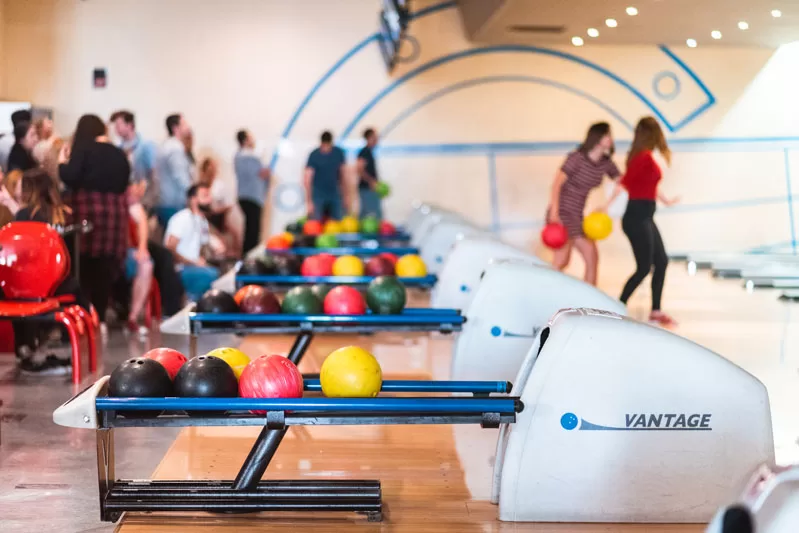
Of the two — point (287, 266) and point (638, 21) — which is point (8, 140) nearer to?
point (287, 266)

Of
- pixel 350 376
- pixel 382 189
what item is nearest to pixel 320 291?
pixel 350 376

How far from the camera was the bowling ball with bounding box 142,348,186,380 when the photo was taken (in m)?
3.04

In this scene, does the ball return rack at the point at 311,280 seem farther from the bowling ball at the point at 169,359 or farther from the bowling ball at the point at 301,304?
the bowling ball at the point at 169,359

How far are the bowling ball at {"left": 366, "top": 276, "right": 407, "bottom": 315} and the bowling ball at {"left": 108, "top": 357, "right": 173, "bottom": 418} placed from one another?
1568 millimetres

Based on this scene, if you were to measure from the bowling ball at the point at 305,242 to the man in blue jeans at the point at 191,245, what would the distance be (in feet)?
3.68

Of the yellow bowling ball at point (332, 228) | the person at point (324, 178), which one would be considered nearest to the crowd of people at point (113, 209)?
the yellow bowling ball at point (332, 228)

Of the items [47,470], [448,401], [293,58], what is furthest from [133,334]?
[293,58]

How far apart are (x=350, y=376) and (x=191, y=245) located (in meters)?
4.12

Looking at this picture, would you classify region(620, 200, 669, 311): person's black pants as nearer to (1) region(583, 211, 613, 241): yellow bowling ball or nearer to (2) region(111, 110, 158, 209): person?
(1) region(583, 211, 613, 241): yellow bowling ball

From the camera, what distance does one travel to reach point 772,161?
17.0 ft

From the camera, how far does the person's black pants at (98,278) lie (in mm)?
6062

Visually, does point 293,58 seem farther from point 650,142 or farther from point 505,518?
point 505,518

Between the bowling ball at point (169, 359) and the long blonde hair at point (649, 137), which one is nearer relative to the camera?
the bowling ball at point (169, 359)

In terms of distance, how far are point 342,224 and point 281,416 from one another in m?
6.25
